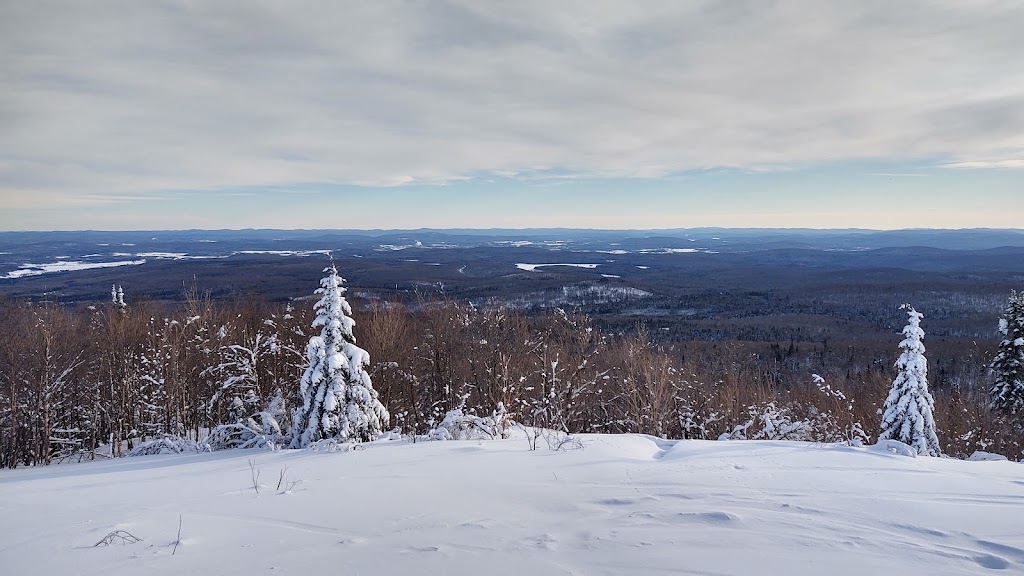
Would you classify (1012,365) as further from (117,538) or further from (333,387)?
(117,538)

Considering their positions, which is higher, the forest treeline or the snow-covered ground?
the snow-covered ground

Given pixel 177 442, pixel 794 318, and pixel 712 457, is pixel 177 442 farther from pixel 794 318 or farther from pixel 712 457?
pixel 794 318

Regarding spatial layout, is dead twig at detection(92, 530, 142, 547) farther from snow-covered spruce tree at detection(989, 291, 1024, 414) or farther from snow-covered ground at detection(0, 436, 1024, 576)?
snow-covered spruce tree at detection(989, 291, 1024, 414)

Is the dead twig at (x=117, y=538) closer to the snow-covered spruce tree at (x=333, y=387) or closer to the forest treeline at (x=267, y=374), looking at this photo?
the snow-covered spruce tree at (x=333, y=387)

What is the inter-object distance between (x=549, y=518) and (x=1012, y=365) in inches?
1271

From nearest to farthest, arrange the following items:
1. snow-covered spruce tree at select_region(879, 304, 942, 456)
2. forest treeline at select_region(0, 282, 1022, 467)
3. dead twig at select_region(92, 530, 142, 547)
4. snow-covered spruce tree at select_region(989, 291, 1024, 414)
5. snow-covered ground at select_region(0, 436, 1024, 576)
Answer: snow-covered ground at select_region(0, 436, 1024, 576)
dead twig at select_region(92, 530, 142, 547)
snow-covered spruce tree at select_region(879, 304, 942, 456)
forest treeline at select_region(0, 282, 1022, 467)
snow-covered spruce tree at select_region(989, 291, 1024, 414)

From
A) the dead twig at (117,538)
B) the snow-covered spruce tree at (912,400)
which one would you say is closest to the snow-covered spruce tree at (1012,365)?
the snow-covered spruce tree at (912,400)

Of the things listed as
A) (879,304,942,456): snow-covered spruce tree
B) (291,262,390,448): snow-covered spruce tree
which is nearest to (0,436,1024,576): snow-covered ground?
(291,262,390,448): snow-covered spruce tree

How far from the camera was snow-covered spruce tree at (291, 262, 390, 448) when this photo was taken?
11102 mm

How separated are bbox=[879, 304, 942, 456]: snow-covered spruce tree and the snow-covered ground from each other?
34.4ft

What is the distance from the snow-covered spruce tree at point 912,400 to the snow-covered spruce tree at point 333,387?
15.5m

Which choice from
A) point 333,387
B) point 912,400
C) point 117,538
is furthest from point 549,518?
point 912,400

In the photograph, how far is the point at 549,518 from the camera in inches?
195

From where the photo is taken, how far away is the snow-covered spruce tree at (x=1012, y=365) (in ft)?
82.9
